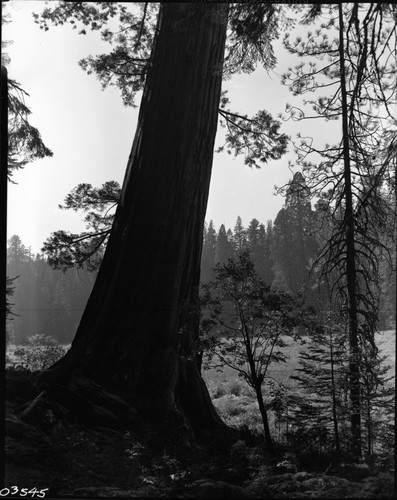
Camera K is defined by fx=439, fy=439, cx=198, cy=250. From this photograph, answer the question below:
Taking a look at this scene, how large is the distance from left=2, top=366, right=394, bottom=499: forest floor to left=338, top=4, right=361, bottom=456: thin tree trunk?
257 mm

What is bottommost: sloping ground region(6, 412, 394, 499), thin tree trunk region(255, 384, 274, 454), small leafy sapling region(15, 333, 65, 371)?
sloping ground region(6, 412, 394, 499)

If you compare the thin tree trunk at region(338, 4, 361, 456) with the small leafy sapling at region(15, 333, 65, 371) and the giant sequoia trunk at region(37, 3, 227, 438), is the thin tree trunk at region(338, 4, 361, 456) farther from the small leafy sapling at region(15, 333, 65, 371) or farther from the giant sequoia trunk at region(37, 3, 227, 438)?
the small leafy sapling at region(15, 333, 65, 371)

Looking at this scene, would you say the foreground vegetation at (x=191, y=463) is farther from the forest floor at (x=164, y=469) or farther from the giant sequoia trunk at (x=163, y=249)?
the giant sequoia trunk at (x=163, y=249)

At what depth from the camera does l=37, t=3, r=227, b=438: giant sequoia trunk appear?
3.05m

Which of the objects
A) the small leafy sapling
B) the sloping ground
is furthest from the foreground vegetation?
the small leafy sapling

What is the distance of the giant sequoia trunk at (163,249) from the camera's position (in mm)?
3055

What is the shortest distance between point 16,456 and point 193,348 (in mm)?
1277

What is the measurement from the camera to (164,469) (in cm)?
267

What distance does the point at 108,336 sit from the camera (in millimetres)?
3107

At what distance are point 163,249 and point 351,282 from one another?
1.38m

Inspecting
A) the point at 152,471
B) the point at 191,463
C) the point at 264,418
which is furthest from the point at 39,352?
the point at 264,418

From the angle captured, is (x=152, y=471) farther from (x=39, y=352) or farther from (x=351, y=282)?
(x=351, y=282)

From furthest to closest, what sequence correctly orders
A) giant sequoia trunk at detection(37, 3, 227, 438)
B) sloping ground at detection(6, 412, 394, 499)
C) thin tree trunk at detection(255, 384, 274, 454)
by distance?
giant sequoia trunk at detection(37, 3, 227, 438), thin tree trunk at detection(255, 384, 274, 454), sloping ground at detection(6, 412, 394, 499)

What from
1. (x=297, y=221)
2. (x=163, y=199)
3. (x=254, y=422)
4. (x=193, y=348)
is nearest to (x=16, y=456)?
(x=193, y=348)
